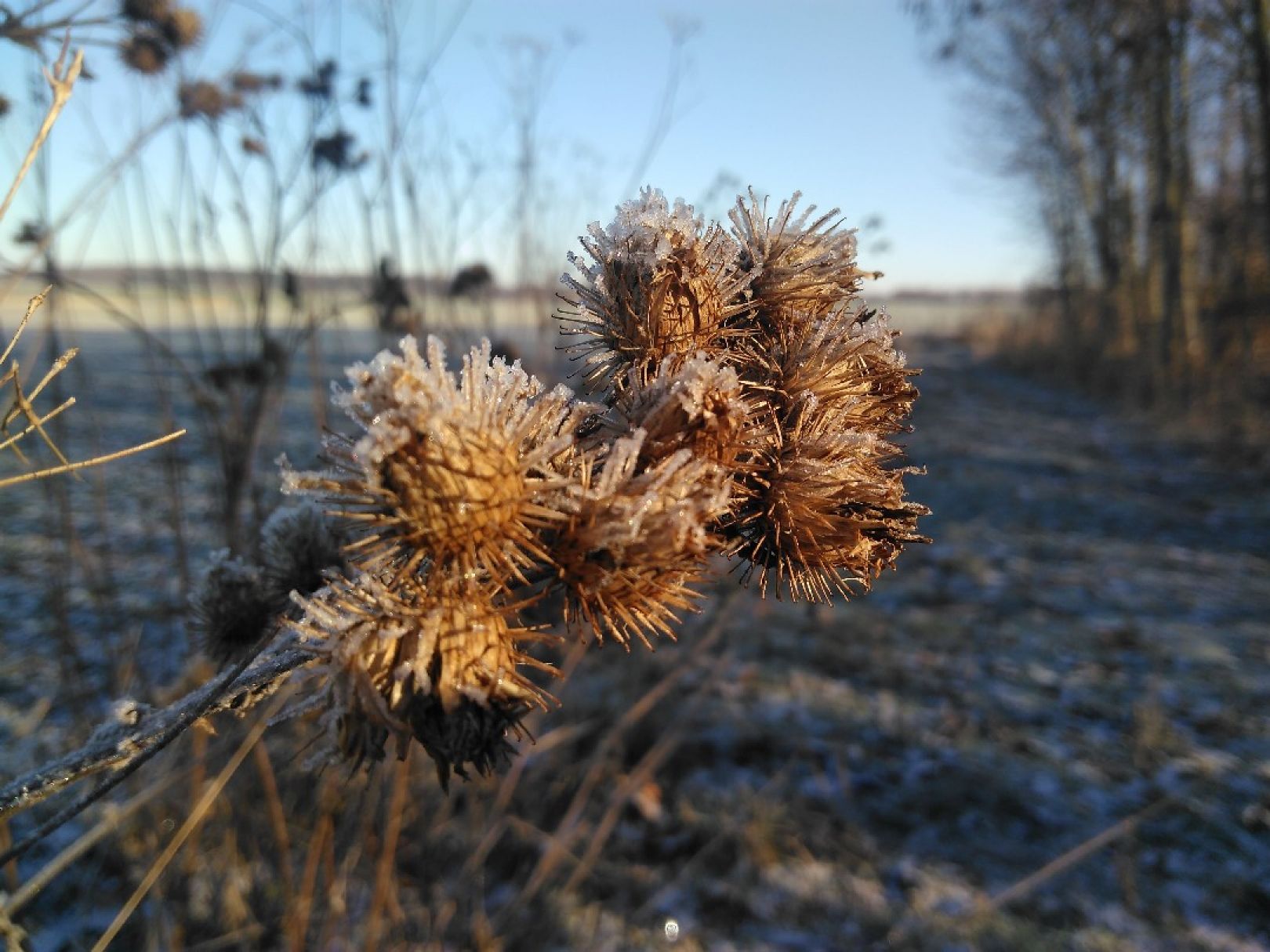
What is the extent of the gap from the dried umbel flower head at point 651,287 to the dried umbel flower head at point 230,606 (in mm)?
804

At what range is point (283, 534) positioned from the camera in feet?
4.63

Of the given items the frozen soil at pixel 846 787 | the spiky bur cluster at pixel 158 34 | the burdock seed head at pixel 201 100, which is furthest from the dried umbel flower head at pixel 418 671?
the burdock seed head at pixel 201 100

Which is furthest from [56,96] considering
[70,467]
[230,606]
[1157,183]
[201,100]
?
[1157,183]

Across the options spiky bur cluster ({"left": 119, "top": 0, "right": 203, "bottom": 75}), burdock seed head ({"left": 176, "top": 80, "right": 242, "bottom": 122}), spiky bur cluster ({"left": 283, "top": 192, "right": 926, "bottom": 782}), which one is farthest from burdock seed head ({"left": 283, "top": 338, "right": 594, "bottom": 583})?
burdock seed head ({"left": 176, "top": 80, "right": 242, "bottom": 122})

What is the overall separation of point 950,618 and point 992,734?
1717 millimetres

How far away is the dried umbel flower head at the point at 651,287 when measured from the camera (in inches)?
39.8

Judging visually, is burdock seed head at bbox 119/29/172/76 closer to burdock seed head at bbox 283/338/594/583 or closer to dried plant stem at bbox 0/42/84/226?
dried plant stem at bbox 0/42/84/226

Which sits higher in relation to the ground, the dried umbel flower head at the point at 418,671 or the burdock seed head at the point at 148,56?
the burdock seed head at the point at 148,56

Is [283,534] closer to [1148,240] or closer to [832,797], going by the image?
[832,797]

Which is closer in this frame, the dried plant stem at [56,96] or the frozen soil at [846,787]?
the dried plant stem at [56,96]

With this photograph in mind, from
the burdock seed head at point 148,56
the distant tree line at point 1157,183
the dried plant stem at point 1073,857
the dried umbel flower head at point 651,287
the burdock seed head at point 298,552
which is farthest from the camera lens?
the distant tree line at point 1157,183

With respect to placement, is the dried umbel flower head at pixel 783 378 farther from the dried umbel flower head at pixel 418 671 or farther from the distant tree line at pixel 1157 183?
the distant tree line at pixel 1157 183

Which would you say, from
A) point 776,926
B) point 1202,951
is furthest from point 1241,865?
point 776,926

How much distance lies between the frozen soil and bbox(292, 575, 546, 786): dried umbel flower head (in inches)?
38.1
